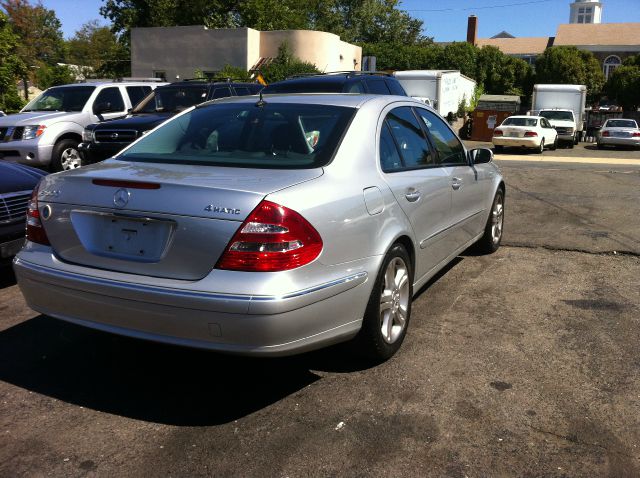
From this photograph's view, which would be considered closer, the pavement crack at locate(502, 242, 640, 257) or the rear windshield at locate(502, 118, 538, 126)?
the pavement crack at locate(502, 242, 640, 257)

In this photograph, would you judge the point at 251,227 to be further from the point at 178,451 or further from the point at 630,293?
the point at 630,293

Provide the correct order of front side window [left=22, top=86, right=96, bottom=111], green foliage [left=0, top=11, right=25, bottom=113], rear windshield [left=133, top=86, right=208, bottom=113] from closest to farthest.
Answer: rear windshield [left=133, top=86, right=208, bottom=113], front side window [left=22, top=86, right=96, bottom=111], green foliage [left=0, top=11, right=25, bottom=113]

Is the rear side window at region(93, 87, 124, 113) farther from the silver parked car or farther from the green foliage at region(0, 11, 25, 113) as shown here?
the silver parked car

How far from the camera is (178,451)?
309 centimetres

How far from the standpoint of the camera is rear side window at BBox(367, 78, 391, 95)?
11.2 m

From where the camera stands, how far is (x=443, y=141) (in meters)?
5.40

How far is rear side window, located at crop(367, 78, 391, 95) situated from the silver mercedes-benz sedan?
690 centimetres

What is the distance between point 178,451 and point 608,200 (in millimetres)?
9136

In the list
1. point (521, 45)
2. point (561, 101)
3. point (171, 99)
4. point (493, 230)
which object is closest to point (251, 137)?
point (493, 230)

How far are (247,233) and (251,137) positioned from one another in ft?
3.79

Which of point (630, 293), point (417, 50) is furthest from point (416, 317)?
point (417, 50)

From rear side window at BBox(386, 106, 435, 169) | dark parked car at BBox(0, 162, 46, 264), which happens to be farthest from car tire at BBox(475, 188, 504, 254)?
dark parked car at BBox(0, 162, 46, 264)

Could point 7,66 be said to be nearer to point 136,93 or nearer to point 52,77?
point 136,93

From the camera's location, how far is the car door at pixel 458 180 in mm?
5195
